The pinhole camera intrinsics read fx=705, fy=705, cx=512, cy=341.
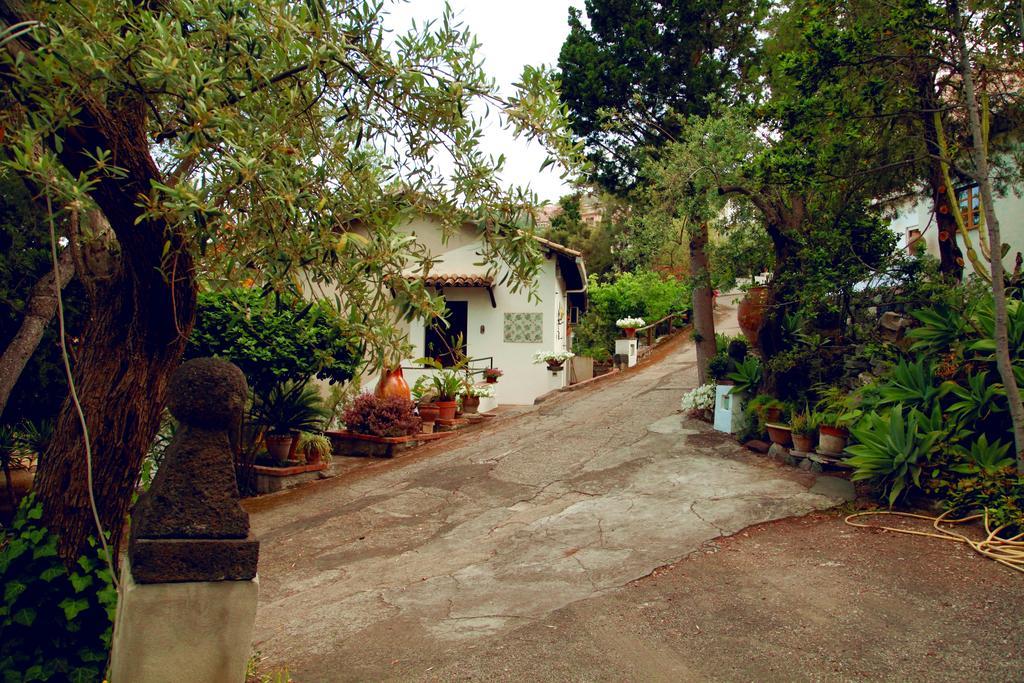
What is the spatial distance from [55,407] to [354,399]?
5.21 metres

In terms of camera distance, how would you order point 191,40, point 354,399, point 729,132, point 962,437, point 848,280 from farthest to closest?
point 354,399 → point 729,132 → point 848,280 → point 962,437 → point 191,40

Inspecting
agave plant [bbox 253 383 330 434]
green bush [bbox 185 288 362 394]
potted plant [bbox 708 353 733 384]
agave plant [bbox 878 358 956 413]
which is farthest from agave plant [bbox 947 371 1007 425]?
agave plant [bbox 253 383 330 434]

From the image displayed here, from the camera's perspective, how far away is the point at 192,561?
307 centimetres

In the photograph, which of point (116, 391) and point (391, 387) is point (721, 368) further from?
point (116, 391)

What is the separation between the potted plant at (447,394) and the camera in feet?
43.5

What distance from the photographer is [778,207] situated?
29.7ft

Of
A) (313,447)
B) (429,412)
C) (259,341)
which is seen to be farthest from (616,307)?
(259,341)

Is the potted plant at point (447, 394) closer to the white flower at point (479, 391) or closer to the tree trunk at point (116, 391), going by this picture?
the white flower at point (479, 391)

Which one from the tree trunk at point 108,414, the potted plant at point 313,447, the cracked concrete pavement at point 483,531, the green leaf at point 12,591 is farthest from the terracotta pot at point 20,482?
the green leaf at point 12,591

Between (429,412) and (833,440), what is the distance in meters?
7.30

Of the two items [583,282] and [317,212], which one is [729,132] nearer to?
[317,212]

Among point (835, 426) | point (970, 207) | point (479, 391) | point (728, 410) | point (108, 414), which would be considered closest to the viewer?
point (108, 414)

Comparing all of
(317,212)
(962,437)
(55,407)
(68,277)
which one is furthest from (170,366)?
(962,437)

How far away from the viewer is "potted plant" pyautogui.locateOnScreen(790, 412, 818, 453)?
8500mm
